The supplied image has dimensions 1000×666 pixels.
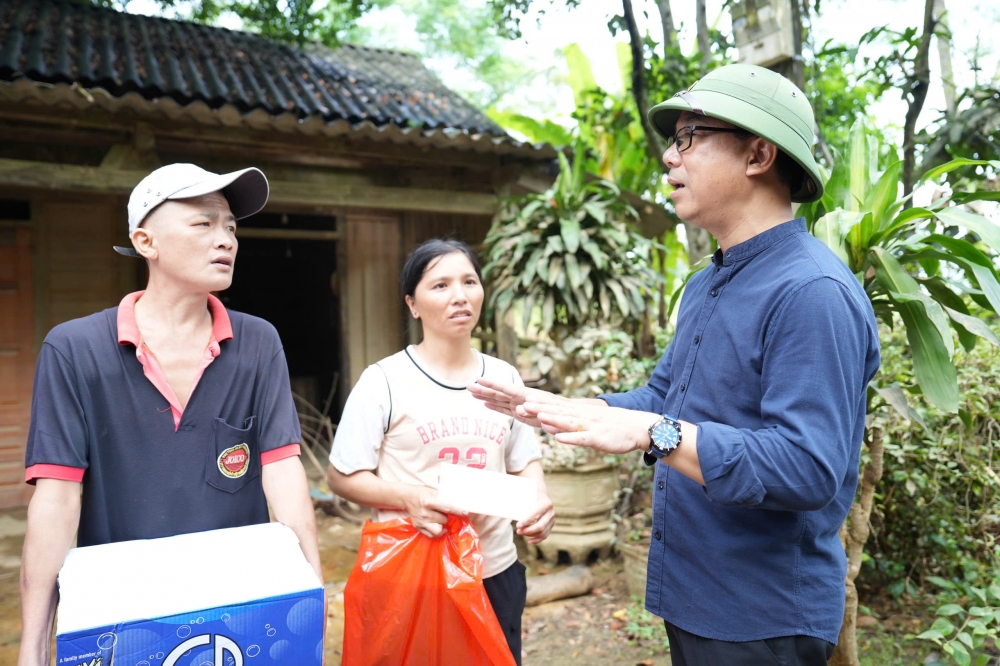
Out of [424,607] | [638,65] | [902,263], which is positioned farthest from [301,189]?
[902,263]

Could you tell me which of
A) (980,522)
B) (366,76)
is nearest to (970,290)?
(980,522)

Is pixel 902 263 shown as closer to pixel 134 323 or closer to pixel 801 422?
pixel 801 422

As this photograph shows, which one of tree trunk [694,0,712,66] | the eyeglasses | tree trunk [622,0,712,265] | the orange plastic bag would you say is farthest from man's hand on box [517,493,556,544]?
tree trunk [694,0,712,66]

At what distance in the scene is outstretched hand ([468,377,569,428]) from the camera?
150 centimetres

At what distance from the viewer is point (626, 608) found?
13.3ft

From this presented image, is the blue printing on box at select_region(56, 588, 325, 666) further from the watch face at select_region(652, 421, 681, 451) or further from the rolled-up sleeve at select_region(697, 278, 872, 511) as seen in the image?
the rolled-up sleeve at select_region(697, 278, 872, 511)

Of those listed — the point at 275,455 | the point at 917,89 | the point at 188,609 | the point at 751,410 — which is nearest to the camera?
the point at 188,609

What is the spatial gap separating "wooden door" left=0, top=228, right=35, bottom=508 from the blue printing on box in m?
5.74

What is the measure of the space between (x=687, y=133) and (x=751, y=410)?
0.63 m

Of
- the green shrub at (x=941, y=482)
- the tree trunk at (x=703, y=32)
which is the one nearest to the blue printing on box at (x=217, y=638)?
the green shrub at (x=941, y=482)

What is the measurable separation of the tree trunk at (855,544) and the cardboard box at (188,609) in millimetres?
1992

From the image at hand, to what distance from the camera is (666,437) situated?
1.32m

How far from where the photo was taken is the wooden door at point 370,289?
22.7 ft

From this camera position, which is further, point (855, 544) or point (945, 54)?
point (945, 54)
